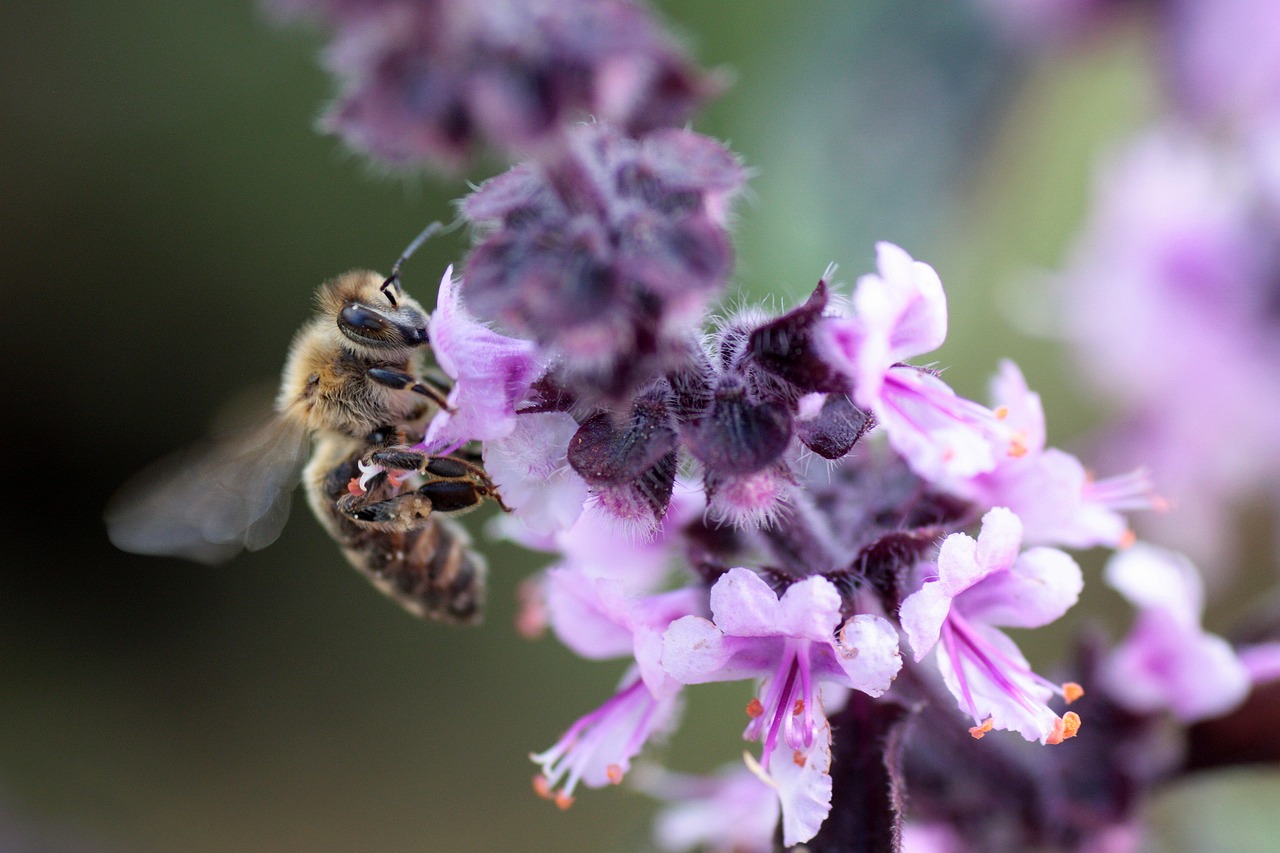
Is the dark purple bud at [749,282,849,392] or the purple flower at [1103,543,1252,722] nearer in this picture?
the dark purple bud at [749,282,849,392]

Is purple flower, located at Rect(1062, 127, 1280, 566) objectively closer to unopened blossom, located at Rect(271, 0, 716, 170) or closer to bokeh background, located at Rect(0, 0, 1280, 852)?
bokeh background, located at Rect(0, 0, 1280, 852)

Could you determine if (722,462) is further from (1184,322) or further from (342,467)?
(1184,322)

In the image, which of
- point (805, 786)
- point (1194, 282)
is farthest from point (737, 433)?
point (1194, 282)

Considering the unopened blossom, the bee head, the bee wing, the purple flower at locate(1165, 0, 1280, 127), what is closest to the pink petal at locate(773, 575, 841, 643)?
the unopened blossom

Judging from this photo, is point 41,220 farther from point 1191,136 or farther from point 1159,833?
point 1159,833

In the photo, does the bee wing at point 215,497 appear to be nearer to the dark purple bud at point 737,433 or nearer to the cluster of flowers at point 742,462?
the cluster of flowers at point 742,462

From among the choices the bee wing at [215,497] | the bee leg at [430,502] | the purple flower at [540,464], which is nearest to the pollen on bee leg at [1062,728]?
the purple flower at [540,464]

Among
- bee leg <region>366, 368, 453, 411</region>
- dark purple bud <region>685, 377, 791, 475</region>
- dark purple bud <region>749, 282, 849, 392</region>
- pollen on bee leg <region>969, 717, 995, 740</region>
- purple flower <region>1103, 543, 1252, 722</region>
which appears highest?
purple flower <region>1103, 543, 1252, 722</region>
